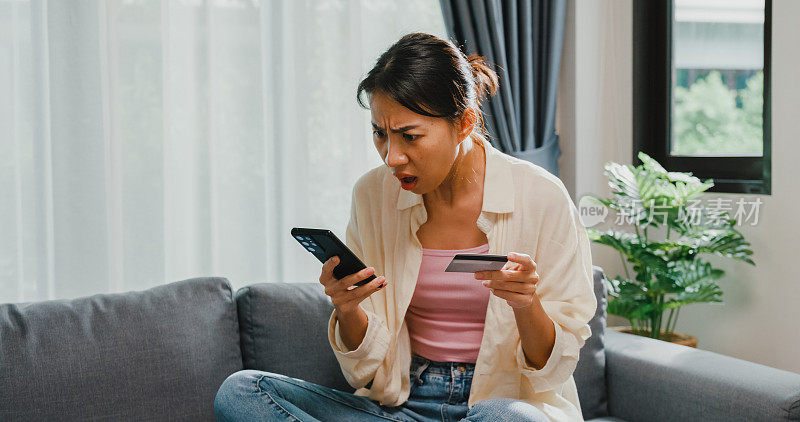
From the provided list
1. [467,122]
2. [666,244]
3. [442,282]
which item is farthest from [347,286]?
[666,244]

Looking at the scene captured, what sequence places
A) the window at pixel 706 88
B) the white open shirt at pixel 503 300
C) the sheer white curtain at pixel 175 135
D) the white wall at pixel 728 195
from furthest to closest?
the window at pixel 706 88, the white wall at pixel 728 195, the sheer white curtain at pixel 175 135, the white open shirt at pixel 503 300

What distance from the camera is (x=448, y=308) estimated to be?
1747 millimetres

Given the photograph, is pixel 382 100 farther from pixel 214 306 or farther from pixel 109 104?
pixel 109 104

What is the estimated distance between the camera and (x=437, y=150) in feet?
5.07

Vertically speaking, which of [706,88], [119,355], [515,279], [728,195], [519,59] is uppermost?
[519,59]

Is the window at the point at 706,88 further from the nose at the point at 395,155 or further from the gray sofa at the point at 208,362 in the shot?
the nose at the point at 395,155

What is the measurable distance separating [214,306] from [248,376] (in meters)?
0.50

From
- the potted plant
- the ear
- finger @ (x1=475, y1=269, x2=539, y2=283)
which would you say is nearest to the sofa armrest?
the potted plant

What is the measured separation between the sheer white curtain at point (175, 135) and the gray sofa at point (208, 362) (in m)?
0.31

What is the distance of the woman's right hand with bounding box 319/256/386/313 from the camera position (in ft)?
5.05

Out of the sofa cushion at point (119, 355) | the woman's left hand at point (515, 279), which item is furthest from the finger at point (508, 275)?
the sofa cushion at point (119, 355)

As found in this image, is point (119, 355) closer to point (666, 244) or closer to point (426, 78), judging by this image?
point (426, 78)

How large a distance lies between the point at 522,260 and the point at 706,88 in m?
1.72

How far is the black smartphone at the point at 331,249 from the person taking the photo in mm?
1444
